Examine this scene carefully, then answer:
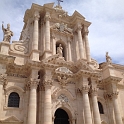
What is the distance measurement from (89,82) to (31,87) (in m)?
6.20

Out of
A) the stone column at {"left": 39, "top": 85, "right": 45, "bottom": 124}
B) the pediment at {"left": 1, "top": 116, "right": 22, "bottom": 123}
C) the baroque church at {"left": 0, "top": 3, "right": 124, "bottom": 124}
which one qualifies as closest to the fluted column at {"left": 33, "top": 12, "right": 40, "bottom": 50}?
the baroque church at {"left": 0, "top": 3, "right": 124, "bottom": 124}

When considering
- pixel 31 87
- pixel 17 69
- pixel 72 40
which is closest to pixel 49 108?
pixel 31 87

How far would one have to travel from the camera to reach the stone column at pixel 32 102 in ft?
46.5

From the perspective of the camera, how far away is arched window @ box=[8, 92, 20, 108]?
15.3 meters

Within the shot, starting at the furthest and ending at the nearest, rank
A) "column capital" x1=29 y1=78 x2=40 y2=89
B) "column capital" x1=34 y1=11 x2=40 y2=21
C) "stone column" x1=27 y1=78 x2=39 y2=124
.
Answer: "column capital" x1=34 y1=11 x2=40 y2=21 < "column capital" x1=29 y1=78 x2=40 y2=89 < "stone column" x1=27 y1=78 x2=39 y2=124

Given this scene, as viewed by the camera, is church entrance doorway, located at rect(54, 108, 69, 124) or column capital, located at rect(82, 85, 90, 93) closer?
church entrance doorway, located at rect(54, 108, 69, 124)

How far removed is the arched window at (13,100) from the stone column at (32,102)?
54.6 inches

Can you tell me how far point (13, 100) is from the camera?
50.8 feet

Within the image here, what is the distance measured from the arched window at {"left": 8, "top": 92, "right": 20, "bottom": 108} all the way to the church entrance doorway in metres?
3.80

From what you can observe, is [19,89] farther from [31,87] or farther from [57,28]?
[57,28]

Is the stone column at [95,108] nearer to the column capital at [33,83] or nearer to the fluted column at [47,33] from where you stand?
the column capital at [33,83]

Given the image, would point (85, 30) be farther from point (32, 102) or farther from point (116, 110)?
point (32, 102)

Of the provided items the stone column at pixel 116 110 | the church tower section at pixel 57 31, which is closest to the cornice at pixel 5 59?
the church tower section at pixel 57 31

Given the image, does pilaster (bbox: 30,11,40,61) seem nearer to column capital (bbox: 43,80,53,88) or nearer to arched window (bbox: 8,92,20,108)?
column capital (bbox: 43,80,53,88)
